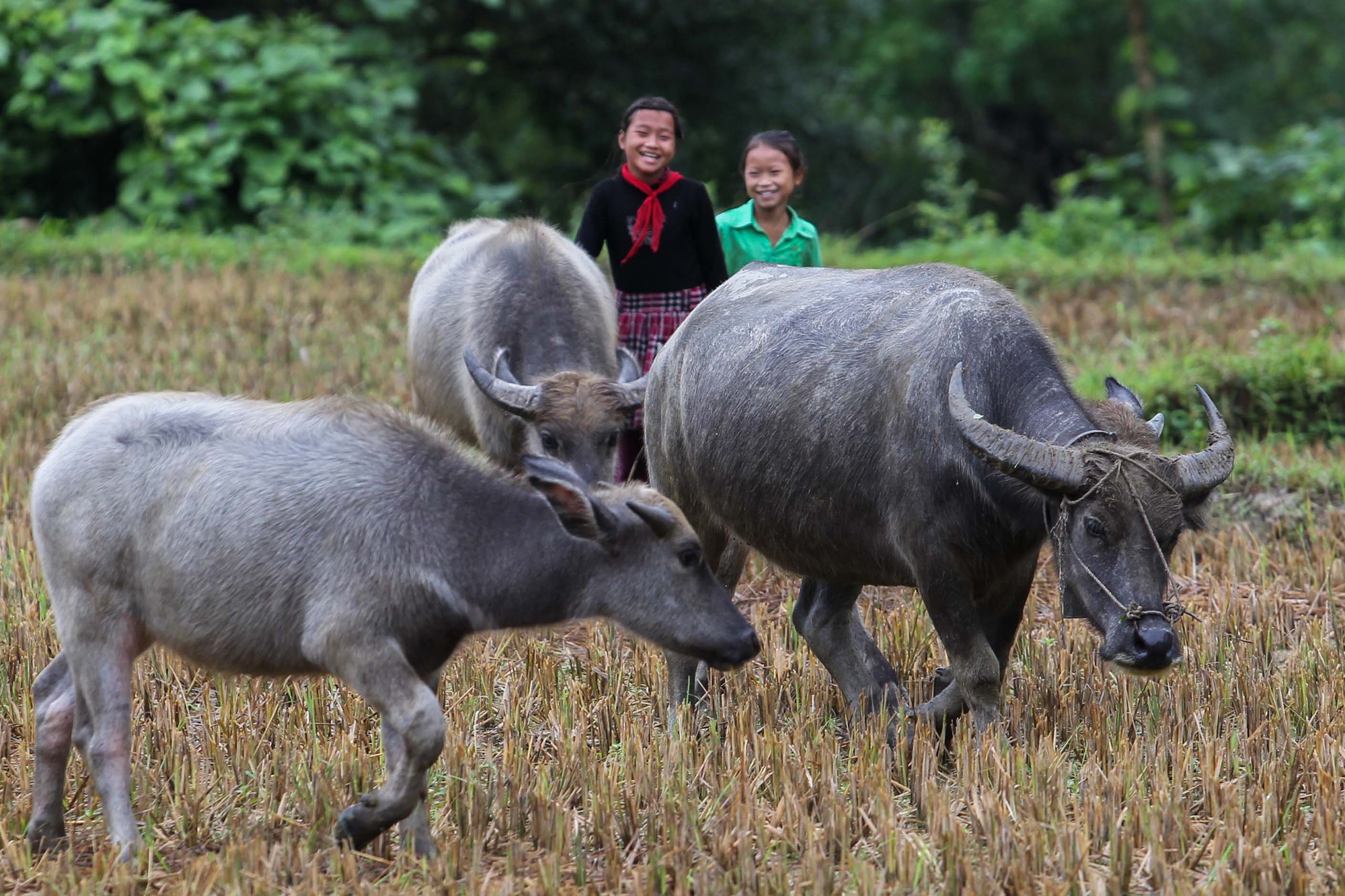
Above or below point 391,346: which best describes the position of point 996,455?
above

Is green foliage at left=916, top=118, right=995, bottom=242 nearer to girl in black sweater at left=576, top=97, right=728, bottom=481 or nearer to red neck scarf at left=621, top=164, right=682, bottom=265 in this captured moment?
girl in black sweater at left=576, top=97, right=728, bottom=481

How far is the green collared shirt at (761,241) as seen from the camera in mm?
6523

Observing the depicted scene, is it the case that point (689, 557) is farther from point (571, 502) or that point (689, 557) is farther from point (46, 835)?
point (46, 835)

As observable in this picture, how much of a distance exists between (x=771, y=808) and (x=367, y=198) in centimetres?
1172

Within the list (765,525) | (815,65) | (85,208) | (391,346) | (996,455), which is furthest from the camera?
(815,65)

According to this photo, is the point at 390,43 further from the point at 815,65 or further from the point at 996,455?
the point at 996,455

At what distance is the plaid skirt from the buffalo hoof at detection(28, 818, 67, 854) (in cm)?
350

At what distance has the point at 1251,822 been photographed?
372 centimetres

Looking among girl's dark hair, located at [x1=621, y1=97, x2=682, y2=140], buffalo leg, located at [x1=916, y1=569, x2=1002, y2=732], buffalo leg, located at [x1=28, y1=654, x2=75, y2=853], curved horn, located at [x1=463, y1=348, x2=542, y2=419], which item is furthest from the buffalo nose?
girl's dark hair, located at [x1=621, y1=97, x2=682, y2=140]

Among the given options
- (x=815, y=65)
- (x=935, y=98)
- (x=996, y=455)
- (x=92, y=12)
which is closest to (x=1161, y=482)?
(x=996, y=455)

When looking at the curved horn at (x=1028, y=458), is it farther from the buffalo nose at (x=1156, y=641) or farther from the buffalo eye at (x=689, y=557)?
the buffalo eye at (x=689, y=557)

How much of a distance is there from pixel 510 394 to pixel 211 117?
965 cm

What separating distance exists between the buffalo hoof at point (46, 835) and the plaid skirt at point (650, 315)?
350 centimetres

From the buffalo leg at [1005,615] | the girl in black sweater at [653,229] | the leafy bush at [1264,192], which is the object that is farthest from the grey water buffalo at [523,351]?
the leafy bush at [1264,192]
